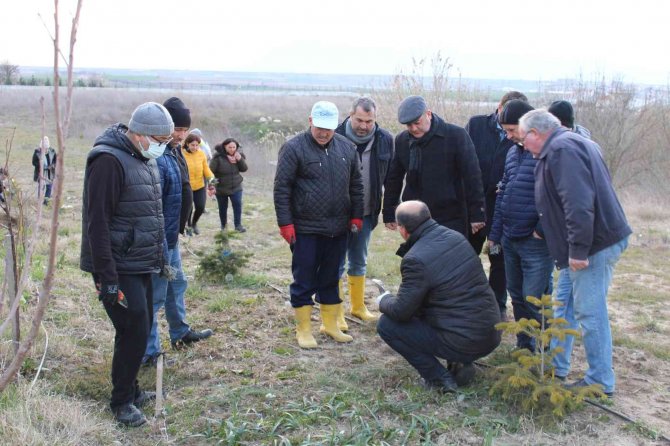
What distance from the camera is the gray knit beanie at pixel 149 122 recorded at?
147 inches

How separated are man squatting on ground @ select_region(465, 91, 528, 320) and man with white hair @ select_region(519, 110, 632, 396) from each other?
48.8 inches

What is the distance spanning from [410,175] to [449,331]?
1.58m

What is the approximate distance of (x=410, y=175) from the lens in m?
5.40

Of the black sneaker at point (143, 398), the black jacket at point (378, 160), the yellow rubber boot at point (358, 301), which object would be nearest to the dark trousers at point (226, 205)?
the yellow rubber boot at point (358, 301)

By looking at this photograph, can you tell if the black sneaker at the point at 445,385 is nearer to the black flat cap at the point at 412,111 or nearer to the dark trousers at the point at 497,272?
the dark trousers at the point at 497,272

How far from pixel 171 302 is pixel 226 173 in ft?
18.0

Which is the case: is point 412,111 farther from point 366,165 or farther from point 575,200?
point 575,200

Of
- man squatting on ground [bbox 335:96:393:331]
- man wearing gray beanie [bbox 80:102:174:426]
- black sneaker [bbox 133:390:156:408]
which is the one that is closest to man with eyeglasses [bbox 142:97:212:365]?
black sneaker [bbox 133:390:156:408]

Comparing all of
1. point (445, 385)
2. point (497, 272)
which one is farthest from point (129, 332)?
point (497, 272)

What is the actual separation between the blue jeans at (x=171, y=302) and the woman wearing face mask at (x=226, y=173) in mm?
5196

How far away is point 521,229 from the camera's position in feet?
15.4

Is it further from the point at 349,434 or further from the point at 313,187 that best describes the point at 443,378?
the point at 313,187

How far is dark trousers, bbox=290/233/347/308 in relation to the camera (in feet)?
17.1

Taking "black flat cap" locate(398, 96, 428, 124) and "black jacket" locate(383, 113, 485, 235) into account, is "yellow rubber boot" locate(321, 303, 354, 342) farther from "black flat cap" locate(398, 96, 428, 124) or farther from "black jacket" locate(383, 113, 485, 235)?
"black flat cap" locate(398, 96, 428, 124)
